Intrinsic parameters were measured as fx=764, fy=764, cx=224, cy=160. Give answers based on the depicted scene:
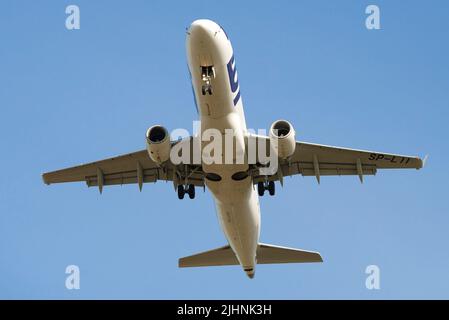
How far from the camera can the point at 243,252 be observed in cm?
3219

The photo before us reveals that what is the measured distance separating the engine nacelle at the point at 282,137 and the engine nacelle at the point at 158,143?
3.80 metres

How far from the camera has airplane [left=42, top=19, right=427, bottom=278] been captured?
26.6m

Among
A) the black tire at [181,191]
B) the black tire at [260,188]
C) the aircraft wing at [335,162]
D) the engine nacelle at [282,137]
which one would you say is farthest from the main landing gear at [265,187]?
the engine nacelle at [282,137]

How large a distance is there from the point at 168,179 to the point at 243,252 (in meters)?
4.43

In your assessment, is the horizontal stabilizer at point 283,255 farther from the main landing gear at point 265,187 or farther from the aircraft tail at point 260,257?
the main landing gear at point 265,187

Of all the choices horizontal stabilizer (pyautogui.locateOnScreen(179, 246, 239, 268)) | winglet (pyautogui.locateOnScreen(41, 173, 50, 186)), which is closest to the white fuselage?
horizontal stabilizer (pyautogui.locateOnScreen(179, 246, 239, 268))

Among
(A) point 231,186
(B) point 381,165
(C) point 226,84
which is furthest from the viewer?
(B) point 381,165

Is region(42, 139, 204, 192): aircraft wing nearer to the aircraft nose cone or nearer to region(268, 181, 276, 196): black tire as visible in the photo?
region(268, 181, 276, 196): black tire

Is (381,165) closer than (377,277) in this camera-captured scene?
No

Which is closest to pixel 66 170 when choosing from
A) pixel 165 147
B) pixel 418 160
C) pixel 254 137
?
pixel 165 147

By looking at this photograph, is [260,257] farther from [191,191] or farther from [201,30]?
[201,30]

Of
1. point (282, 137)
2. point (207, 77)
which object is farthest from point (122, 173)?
point (282, 137)

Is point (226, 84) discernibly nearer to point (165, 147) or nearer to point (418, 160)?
point (165, 147)

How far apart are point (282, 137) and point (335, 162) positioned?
5431 mm
